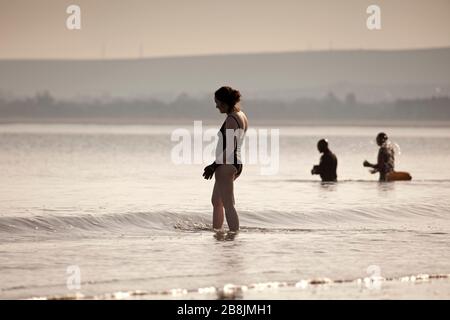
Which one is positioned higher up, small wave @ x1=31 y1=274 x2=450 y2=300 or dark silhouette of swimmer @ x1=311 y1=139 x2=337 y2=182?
dark silhouette of swimmer @ x1=311 y1=139 x2=337 y2=182

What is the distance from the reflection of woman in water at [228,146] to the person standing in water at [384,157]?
9773 millimetres

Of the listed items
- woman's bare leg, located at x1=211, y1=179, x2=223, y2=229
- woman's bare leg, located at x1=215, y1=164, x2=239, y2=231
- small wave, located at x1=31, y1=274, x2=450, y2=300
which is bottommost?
small wave, located at x1=31, y1=274, x2=450, y2=300

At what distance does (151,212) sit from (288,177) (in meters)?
15.3

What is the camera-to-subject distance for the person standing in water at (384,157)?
25.4 m

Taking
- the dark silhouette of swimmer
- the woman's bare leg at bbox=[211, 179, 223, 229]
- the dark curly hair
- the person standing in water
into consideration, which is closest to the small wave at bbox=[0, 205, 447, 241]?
the woman's bare leg at bbox=[211, 179, 223, 229]

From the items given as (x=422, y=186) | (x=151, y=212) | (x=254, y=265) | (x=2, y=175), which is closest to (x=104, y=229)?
(x=151, y=212)

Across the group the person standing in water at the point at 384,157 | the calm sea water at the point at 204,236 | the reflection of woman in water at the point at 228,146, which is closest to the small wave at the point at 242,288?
the calm sea water at the point at 204,236

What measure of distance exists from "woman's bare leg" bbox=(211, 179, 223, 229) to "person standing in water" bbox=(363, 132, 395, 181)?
365 inches

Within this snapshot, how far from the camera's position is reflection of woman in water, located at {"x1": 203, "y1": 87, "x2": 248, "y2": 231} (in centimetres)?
1472

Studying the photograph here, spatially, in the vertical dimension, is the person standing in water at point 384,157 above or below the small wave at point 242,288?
above

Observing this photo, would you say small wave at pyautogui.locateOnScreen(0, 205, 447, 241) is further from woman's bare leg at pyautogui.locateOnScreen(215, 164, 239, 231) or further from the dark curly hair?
the dark curly hair

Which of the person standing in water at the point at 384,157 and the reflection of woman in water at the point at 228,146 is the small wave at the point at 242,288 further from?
the person standing in water at the point at 384,157

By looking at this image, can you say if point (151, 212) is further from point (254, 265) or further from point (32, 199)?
point (254, 265)

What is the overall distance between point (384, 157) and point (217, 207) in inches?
451
